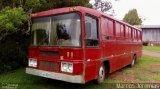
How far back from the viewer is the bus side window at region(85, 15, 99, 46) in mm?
8180

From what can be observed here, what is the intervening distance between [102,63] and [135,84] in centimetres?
165

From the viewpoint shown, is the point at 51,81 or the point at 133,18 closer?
the point at 51,81

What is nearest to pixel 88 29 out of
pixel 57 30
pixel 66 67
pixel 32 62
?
pixel 57 30

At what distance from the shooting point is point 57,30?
8.41 metres

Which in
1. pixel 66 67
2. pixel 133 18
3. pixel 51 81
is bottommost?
pixel 51 81

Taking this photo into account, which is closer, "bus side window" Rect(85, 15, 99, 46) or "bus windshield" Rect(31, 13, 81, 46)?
"bus windshield" Rect(31, 13, 81, 46)

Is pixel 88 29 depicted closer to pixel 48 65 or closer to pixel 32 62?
pixel 48 65

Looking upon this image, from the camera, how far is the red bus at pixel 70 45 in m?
7.87

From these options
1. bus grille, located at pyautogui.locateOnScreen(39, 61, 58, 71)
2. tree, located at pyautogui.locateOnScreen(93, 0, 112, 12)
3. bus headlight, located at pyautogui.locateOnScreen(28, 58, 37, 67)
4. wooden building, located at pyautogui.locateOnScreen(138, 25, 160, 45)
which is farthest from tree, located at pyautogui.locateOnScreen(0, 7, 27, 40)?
wooden building, located at pyautogui.locateOnScreen(138, 25, 160, 45)

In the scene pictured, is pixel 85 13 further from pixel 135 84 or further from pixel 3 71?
pixel 3 71

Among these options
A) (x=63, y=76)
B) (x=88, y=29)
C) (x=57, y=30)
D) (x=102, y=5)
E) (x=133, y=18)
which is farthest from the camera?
(x=133, y=18)

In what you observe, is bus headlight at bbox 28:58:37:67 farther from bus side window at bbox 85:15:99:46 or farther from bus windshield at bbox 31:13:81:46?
bus side window at bbox 85:15:99:46

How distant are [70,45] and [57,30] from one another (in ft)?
2.69

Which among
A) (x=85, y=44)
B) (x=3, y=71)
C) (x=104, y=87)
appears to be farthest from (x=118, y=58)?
(x=3, y=71)
